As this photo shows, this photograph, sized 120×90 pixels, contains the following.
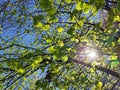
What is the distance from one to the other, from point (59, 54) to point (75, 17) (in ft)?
3.24

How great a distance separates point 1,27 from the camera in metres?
6.58

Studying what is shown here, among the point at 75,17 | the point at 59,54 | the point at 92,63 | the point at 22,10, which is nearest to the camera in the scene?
the point at 59,54

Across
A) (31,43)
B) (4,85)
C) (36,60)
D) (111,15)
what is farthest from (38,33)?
(111,15)

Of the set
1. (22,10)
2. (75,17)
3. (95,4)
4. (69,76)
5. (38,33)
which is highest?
(95,4)

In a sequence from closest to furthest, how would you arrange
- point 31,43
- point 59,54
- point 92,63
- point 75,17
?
point 59,54 < point 75,17 < point 92,63 < point 31,43

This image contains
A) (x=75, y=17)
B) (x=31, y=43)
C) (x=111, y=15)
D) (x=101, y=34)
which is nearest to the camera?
(x=111, y=15)

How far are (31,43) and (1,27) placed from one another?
278 cm

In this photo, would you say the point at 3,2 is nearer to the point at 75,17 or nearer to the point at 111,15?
the point at 75,17

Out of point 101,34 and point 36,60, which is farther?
point 101,34

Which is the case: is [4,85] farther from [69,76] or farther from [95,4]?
[95,4]

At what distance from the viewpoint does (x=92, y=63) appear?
652 cm

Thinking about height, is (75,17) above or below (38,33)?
above

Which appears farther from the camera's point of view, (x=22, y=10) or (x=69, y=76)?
(x=69, y=76)

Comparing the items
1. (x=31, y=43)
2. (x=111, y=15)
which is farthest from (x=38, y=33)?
(x=111, y=15)
